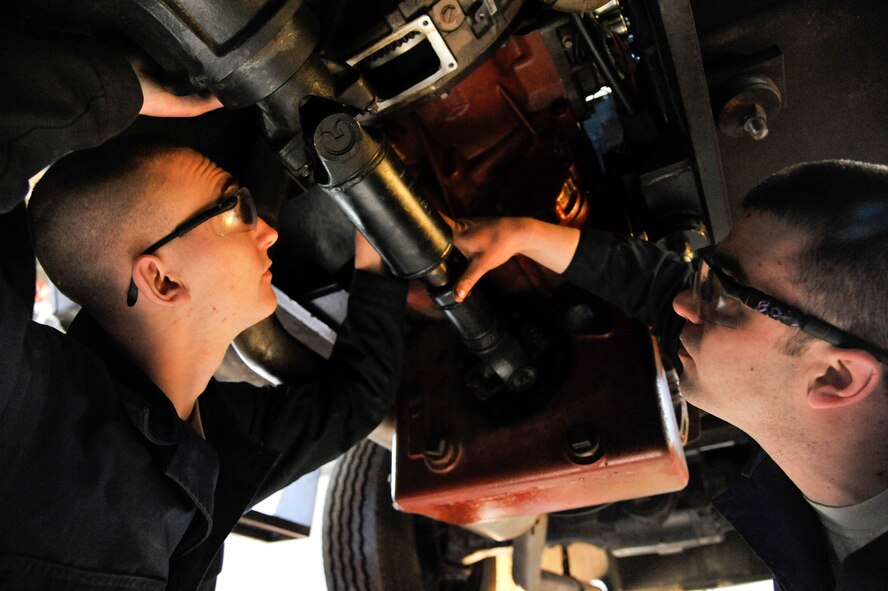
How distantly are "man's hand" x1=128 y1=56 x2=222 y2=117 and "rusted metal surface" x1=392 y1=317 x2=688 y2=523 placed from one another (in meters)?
0.78

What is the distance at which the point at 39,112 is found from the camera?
0.78 m

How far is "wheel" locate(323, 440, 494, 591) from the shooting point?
1.87 meters

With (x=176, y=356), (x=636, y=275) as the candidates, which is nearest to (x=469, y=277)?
(x=636, y=275)

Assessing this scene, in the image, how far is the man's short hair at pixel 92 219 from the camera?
1165mm

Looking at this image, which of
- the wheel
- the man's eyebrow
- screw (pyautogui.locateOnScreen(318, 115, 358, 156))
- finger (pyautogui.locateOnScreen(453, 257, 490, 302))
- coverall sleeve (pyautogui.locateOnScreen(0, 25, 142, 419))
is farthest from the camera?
the wheel

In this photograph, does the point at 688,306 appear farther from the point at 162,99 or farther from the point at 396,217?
the point at 162,99

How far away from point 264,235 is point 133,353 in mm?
317

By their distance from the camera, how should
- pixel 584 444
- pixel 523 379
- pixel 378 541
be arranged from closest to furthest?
pixel 584 444
pixel 523 379
pixel 378 541

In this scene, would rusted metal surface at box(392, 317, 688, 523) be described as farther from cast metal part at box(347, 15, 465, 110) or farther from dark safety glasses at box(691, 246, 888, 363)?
cast metal part at box(347, 15, 465, 110)

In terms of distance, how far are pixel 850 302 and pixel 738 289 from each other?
165 millimetres

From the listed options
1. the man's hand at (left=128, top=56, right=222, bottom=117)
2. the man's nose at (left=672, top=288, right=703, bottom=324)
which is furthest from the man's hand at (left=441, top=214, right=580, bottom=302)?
the man's hand at (left=128, top=56, right=222, bottom=117)

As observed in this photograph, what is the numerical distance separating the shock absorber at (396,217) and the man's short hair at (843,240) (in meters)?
0.56

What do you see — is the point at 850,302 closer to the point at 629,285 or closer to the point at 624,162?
the point at 629,285

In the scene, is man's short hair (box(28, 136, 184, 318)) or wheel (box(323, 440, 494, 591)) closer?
man's short hair (box(28, 136, 184, 318))
